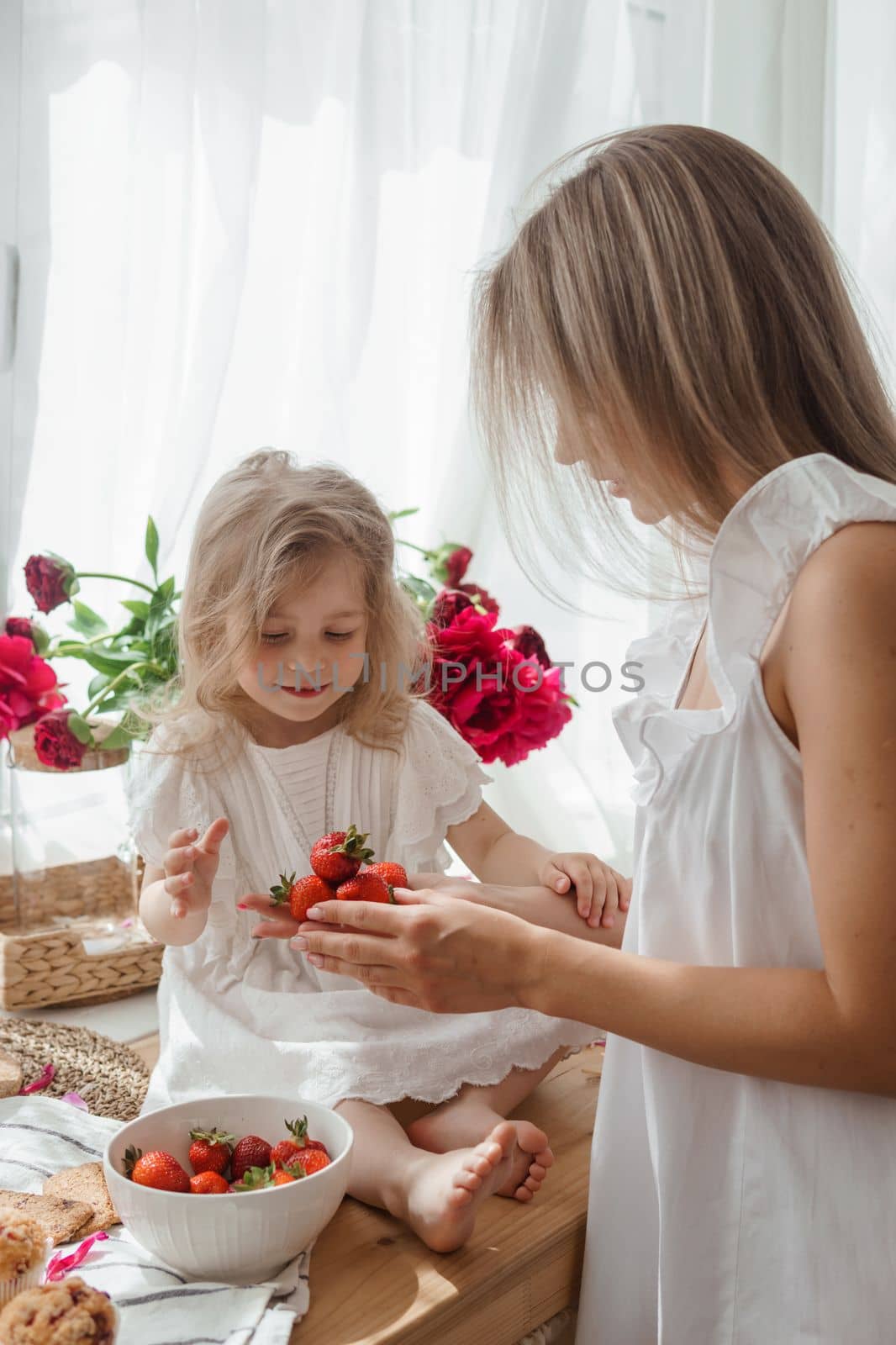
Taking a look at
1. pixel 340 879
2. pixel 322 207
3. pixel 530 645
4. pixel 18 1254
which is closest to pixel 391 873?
pixel 340 879

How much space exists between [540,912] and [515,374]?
27.0 inches

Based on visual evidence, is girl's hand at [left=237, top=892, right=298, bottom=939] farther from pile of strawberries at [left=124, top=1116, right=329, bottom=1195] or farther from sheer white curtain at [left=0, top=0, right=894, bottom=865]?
A: sheer white curtain at [left=0, top=0, right=894, bottom=865]

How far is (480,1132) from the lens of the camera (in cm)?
130

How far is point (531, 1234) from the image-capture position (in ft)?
3.95

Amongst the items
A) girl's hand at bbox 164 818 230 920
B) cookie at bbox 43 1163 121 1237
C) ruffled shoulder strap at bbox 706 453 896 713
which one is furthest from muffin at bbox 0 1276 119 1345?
ruffled shoulder strap at bbox 706 453 896 713

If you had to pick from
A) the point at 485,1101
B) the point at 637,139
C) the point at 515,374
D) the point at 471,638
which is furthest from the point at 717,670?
the point at 471,638

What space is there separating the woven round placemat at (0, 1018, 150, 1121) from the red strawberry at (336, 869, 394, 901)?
55 centimetres

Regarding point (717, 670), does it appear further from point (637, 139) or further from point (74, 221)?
point (74, 221)

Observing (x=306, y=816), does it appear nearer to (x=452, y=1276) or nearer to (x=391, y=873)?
(x=391, y=873)

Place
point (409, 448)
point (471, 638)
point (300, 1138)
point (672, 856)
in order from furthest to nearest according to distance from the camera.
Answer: point (409, 448), point (471, 638), point (300, 1138), point (672, 856)

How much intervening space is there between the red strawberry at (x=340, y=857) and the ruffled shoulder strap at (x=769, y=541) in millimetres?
464

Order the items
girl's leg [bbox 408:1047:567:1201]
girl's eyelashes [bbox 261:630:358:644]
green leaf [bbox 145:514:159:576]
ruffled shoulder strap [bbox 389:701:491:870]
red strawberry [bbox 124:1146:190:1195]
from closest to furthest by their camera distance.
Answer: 1. red strawberry [bbox 124:1146:190:1195]
2. girl's leg [bbox 408:1047:567:1201]
3. girl's eyelashes [bbox 261:630:358:644]
4. ruffled shoulder strap [bbox 389:701:491:870]
5. green leaf [bbox 145:514:159:576]

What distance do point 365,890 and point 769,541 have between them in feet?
1.73

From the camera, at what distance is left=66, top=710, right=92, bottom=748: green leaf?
66.9 inches
